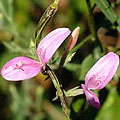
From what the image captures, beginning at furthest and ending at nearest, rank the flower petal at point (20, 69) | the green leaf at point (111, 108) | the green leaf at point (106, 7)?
the green leaf at point (111, 108)
the green leaf at point (106, 7)
the flower petal at point (20, 69)

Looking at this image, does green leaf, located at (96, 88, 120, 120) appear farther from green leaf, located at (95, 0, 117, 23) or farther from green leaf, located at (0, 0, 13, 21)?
green leaf, located at (0, 0, 13, 21)

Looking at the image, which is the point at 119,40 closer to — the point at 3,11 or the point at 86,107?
the point at 86,107

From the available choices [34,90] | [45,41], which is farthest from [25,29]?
[45,41]

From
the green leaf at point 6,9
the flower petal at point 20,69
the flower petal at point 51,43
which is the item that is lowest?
the green leaf at point 6,9

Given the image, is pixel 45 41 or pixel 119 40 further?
pixel 119 40

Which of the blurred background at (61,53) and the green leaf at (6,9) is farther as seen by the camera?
the green leaf at (6,9)

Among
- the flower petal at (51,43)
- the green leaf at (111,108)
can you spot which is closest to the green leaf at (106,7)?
the flower petal at (51,43)

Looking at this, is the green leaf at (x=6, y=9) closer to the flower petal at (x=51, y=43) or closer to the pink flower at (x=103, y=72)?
the flower petal at (x=51, y=43)

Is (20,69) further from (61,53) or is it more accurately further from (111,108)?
A: (61,53)

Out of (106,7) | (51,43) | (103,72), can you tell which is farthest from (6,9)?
(103,72)
